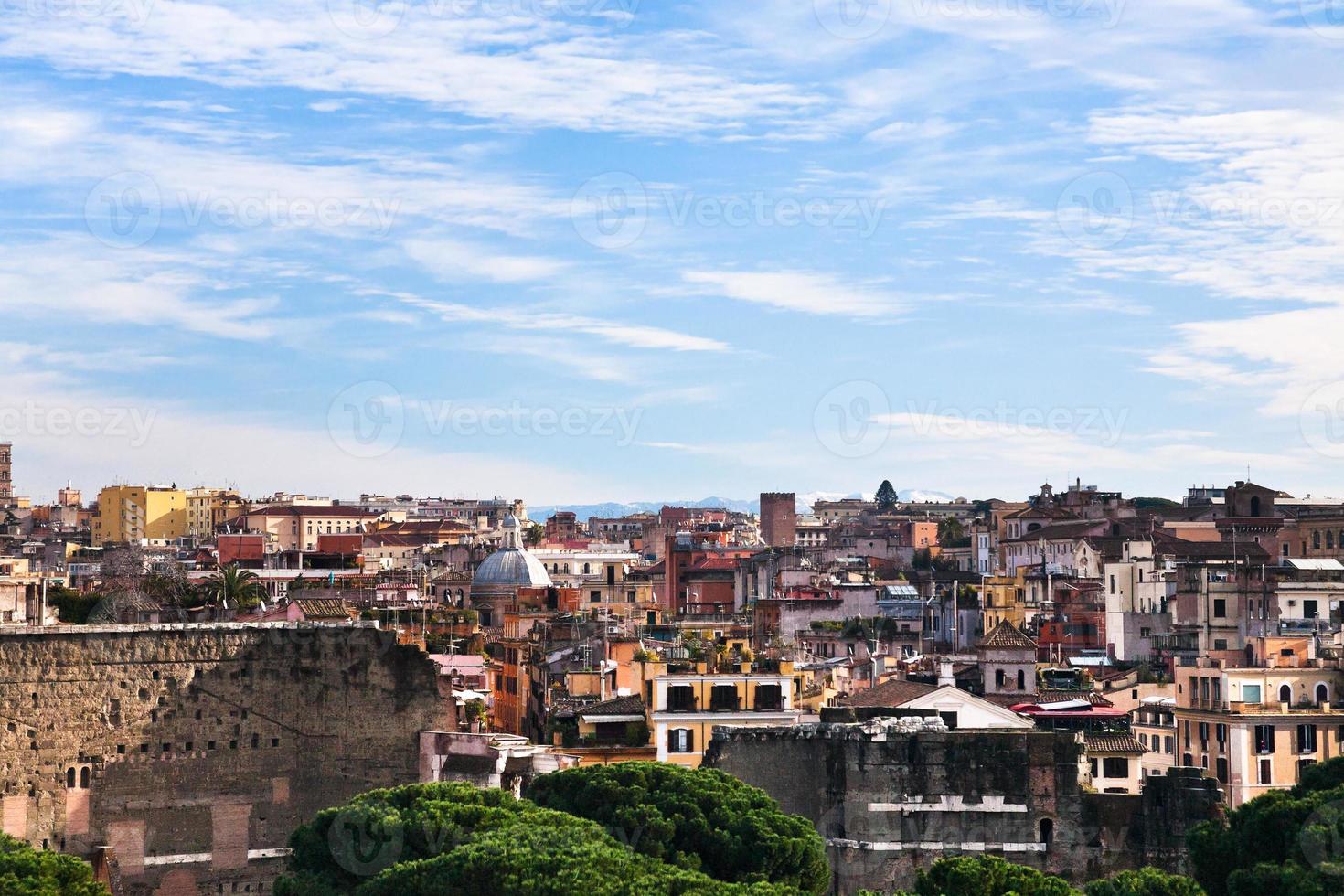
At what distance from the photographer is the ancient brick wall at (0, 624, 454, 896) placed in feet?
140

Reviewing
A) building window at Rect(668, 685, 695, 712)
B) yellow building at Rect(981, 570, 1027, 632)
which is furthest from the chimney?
yellow building at Rect(981, 570, 1027, 632)

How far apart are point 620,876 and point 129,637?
44.1 ft

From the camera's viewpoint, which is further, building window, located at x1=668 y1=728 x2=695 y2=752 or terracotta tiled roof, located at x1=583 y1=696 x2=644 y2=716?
terracotta tiled roof, located at x1=583 y1=696 x2=644 y2=716

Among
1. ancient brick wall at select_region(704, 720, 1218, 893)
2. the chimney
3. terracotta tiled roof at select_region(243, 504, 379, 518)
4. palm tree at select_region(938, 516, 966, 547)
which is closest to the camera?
ancient brick wall at select_region(704, 720, 1218, 893)

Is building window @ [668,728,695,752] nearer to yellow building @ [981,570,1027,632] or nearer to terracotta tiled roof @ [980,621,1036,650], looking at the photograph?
terracotta tiled roof @ [980,621,1036,650]

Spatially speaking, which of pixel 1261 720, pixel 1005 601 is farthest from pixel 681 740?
pixel 1005 601

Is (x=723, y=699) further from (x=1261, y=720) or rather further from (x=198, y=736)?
(x=198, y=736)

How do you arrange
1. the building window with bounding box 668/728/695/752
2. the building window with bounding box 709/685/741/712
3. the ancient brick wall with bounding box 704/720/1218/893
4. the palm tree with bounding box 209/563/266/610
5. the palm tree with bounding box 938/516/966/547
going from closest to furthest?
the ancient brick wall with bounding box 704/720/1218/893, the building window with bounding box 668/728/695/752, the building window with bounding box 709/685/741/712, the palm tree with bounding box 209/563/266/610, the palm tree with bounding box 938/516/966/547

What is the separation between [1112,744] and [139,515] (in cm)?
12275

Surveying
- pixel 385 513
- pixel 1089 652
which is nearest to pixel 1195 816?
pixel 1089 652

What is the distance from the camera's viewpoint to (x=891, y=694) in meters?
59.3

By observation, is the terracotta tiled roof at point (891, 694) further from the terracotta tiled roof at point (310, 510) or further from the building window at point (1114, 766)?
the terracotta tiled roof at point (310, 510)

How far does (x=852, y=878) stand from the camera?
48188 mm

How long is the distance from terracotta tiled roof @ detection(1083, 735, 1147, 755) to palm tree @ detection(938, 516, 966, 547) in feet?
325
